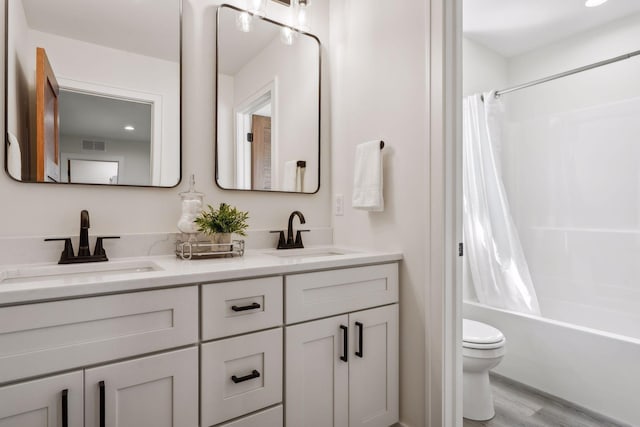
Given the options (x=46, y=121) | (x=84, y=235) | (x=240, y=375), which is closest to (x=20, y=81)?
(x=46, y=121)

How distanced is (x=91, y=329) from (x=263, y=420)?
25.1 inches

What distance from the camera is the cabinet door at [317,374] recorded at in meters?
1.29

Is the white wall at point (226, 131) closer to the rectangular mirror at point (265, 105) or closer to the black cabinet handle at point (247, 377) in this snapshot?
the rectangular mirror at point (265, 105)

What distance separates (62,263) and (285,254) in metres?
0.91

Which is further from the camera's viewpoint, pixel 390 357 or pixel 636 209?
pixel 636 209

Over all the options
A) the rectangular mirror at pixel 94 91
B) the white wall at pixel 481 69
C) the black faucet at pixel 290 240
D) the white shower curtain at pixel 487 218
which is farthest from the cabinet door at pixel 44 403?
the white wall at pixel 481 69

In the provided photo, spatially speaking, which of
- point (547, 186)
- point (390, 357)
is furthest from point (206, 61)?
point (547, 186)

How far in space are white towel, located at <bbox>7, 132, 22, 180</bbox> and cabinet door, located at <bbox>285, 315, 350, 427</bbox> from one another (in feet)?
3.77

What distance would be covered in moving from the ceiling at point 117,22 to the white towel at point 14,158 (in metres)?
0.45

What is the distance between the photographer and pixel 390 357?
5.13 ft

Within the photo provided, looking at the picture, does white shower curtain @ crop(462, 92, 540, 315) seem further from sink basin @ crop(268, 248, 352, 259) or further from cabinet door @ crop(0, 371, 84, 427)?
cabinet door @ crop(0, 371, 84, 427)

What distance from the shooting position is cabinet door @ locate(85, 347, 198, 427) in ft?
3.10

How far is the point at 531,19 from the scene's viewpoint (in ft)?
7.93

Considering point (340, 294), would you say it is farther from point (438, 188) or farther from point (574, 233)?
point (574, 233)
